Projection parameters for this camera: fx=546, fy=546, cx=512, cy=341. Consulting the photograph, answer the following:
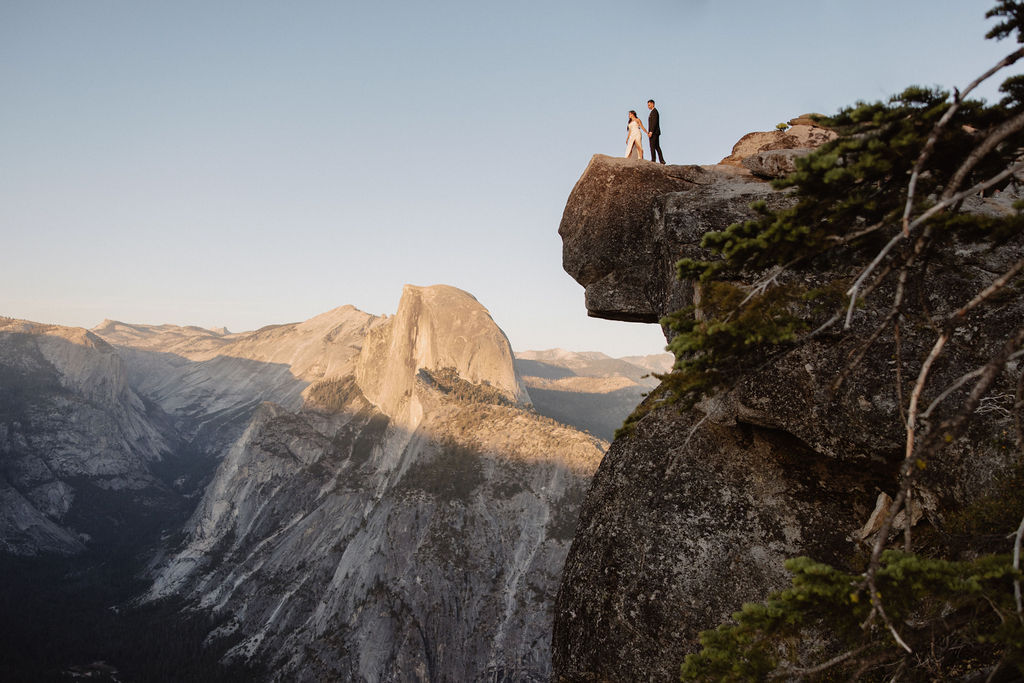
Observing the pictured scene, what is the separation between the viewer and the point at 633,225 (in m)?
15.0

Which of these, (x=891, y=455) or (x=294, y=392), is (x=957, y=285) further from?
(x=294, y=392)

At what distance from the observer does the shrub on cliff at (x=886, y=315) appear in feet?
15.1

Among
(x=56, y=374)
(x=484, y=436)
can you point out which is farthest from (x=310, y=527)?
(x=56, y=374)

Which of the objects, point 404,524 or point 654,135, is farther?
point 404,524

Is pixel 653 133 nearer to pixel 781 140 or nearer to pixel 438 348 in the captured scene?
pixel 781 140

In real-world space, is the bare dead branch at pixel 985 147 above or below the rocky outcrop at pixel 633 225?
below

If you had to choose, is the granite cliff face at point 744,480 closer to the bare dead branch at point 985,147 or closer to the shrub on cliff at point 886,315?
the shrub on cliff at point 886,315

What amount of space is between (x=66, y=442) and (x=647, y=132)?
18858 centimetres

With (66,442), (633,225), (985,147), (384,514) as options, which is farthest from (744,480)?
(66,442)

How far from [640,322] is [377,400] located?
115101 millimetres

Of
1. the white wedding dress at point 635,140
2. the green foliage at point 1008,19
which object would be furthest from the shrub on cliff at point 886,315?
the white wedding dress at point 635,140

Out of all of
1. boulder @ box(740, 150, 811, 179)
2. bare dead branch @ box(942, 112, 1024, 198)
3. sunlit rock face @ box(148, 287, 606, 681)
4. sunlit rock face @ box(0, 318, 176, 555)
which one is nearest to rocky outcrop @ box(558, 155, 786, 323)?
boulder @ box(740, 150, 811, 179)

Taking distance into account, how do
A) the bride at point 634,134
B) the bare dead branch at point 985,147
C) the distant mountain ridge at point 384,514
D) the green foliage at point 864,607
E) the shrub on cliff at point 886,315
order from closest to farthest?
the green foliage at point 864,607 < the shrub on cliff at point 886,315 < the bare dead branch at point 985,147 < the bride at point 634,134 < the distant mountain ridge at point 384,514

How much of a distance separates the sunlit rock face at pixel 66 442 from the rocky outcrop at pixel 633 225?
509 feet
